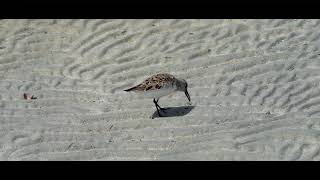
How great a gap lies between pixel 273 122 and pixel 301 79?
5.21 feet

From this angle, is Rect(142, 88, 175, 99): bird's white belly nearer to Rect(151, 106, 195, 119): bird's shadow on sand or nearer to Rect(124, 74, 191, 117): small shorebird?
Rect(124, 74, 191, 117): small shorebird

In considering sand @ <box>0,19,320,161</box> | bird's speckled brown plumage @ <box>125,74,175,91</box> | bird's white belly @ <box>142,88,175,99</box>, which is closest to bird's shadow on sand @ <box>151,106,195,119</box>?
sand @ <box>0,19,320,161</box>

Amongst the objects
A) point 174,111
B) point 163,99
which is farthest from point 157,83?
point 163,99

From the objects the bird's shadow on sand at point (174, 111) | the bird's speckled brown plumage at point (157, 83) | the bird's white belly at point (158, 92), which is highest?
the bird's speckled brown plumage at point (157, 83)

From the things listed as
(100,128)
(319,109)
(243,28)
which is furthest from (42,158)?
(243,28)

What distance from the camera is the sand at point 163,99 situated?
8.61m

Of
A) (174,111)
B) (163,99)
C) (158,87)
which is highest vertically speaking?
(158,87)

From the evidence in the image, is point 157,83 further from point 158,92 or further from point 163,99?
point 163,99

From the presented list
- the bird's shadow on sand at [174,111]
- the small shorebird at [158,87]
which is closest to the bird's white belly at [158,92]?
the small shorebird at [158,87]

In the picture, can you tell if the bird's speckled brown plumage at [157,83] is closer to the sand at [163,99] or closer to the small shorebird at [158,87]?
the small shorebird at [158,87]

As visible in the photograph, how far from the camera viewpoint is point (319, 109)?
30.9 feet

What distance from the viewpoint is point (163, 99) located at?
10.4 meters

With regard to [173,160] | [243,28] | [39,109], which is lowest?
[173,160]
